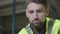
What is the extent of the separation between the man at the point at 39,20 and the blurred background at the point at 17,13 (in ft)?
2.85

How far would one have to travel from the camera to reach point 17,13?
2.35m

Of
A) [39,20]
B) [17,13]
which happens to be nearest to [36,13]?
[39,20]

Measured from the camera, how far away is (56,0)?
7.92 ft

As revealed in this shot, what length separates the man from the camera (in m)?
1.37

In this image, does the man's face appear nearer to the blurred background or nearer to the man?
the man

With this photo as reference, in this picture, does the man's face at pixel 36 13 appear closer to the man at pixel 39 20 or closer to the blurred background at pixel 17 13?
the man at pixel 39 20

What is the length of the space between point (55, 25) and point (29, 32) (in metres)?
0.14

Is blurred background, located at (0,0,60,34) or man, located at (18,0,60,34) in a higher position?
man, located at (18,0,60,34)

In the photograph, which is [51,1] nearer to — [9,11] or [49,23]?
[9,11]

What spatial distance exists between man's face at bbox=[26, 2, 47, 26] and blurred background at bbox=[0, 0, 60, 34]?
0.89m

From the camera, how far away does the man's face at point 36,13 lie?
1360 mm

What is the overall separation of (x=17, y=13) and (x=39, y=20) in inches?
39.1

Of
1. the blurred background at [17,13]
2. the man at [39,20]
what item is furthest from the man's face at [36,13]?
the blurred background at [17,13]

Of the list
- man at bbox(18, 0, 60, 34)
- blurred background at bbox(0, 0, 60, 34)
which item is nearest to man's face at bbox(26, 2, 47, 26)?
man at bbox(18, 0, 60, 34)
